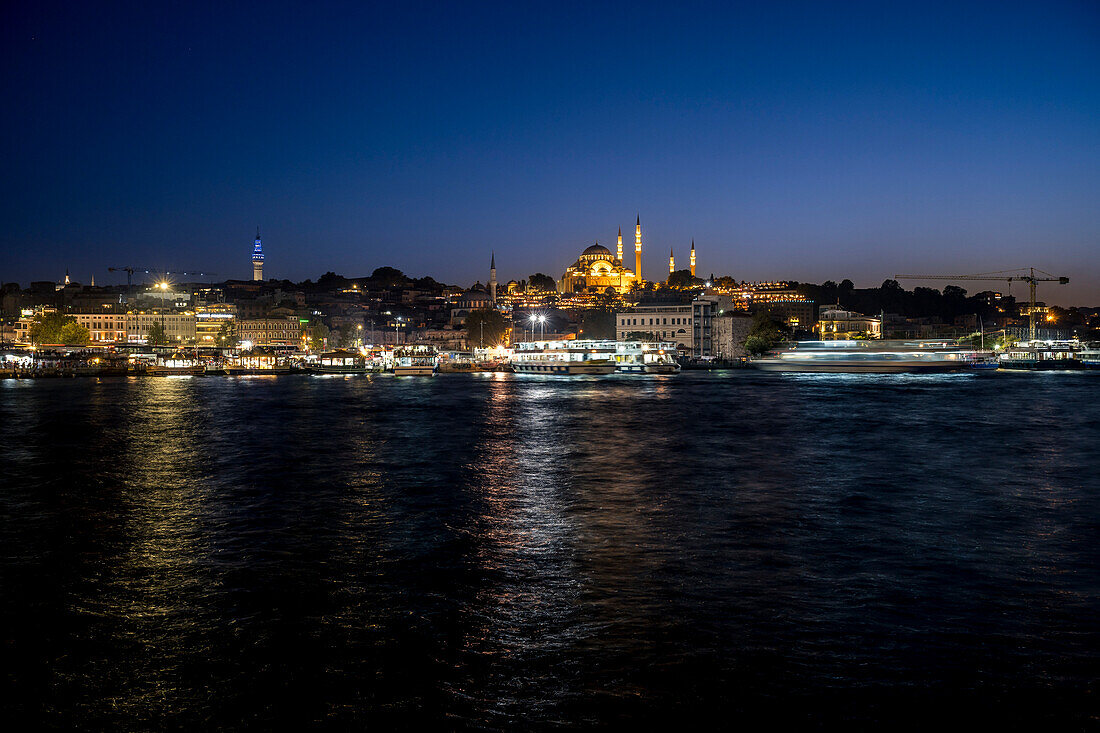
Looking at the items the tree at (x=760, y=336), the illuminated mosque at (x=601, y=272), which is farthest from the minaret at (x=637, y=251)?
the tree at (x=760, y=336)

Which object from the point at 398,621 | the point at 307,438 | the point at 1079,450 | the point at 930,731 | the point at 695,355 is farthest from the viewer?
the point at 695,355

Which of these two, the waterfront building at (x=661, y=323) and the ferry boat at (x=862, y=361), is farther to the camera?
the waterfront building at (x=661, y=323)

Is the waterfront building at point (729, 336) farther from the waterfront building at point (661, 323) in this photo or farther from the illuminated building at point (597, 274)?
the illuminated building at point (597, 274)

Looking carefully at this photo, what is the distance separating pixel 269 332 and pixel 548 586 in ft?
317

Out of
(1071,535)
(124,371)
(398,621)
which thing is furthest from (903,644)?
(124,371)

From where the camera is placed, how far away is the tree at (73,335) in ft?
256

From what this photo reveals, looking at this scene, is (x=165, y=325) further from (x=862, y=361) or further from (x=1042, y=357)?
(x=1042, y=357)

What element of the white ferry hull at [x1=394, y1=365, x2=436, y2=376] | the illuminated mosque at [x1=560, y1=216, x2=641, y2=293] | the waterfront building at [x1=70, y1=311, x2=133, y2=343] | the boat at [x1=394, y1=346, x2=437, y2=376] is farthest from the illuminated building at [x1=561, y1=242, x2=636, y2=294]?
the white ferry hull at [x1=394, y1=365, x2=436, y2=376]

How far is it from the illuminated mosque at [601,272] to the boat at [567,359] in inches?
3162

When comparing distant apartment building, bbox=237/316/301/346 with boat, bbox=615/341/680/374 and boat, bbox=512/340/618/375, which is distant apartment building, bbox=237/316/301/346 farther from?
boat, bbox=615/341/680/374

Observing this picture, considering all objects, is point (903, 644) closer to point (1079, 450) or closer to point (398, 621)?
point (398, 621)

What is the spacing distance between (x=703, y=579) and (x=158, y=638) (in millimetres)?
5151

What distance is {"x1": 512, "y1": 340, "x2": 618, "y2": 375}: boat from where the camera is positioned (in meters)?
62.9

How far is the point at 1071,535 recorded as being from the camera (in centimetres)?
1045
